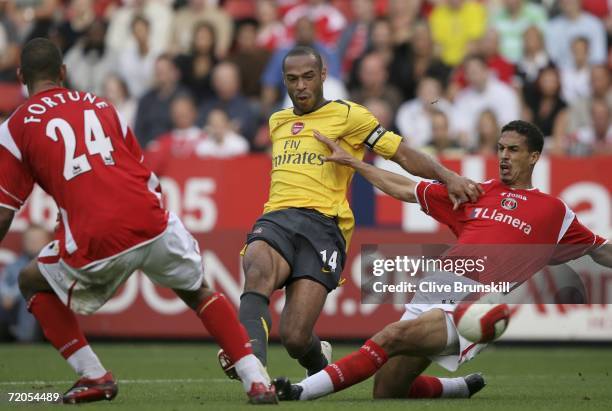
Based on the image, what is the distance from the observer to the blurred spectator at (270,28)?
1889 cm

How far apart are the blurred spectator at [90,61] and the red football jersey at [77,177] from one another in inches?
443

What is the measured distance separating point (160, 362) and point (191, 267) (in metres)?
5.10

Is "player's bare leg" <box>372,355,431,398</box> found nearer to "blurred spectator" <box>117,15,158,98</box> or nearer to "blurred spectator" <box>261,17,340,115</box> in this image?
"blurred spectator" <box>261,17,340,115</box>

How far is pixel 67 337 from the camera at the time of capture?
26.0 feet

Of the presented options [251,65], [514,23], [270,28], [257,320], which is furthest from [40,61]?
[514,23]

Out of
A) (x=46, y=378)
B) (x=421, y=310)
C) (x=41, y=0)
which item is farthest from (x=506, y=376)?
(x=41, y=0)

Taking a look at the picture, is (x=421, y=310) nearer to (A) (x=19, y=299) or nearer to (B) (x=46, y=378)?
(B) (x=46, y=378)

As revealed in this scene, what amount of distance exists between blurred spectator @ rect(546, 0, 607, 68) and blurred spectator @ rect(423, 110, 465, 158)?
292cm

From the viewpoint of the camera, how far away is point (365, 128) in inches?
366

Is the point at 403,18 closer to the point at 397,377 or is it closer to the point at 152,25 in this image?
the point at 152,25

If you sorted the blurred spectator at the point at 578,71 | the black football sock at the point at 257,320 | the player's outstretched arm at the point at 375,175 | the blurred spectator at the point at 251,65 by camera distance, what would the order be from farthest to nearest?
1. the blurred spectator at the point at 251,65
2. the blurred spectator at the point at 578,71
3. the player's outstretched arm at the point at 375,175
4. the black football sock at the point at 257,320

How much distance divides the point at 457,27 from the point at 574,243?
32.4ft

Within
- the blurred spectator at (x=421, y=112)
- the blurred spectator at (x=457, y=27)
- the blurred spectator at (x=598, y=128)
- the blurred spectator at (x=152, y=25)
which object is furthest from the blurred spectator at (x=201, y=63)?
the blurred spectator at (x=598, y=128)

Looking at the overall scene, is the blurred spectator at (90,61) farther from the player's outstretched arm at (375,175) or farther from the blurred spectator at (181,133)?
the player's outstretched arm at (375,175)
